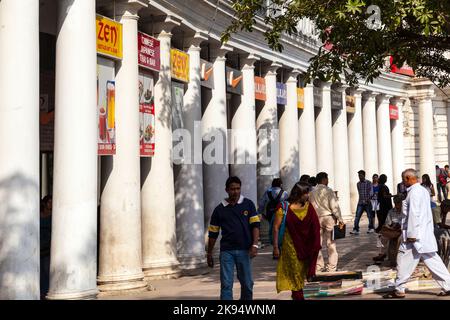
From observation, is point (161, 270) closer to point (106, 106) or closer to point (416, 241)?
point (106, 106)

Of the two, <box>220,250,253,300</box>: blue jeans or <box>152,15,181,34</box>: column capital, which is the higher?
<box>152,15,181,34</box>: column capital

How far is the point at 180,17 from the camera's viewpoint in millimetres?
16938

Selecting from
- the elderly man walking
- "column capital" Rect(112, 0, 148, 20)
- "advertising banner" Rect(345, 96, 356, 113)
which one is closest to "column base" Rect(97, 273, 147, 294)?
the elderly man walking

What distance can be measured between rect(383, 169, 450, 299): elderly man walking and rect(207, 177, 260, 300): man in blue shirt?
9.15 feet

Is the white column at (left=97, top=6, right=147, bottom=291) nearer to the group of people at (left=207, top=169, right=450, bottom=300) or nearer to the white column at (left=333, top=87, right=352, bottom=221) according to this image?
the group of people at (left=207, top=169, right=450, bottom=300)

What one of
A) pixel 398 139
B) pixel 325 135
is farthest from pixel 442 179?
pixel 325 135

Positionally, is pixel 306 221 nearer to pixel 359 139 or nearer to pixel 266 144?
pixel 266 144

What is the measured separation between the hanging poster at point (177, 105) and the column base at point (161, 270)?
9.72 ft

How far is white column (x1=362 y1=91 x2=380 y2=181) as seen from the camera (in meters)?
34.6

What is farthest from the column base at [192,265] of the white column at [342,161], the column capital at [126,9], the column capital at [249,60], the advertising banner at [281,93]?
the white column at [342,161]

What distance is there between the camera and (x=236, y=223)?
9.92 metres

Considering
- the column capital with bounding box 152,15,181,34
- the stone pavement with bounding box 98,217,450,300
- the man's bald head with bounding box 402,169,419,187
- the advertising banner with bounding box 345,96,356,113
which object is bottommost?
the stone pavement with bounding box 98,217,450,300

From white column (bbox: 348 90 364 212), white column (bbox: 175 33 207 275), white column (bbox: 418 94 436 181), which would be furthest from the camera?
white column (bbox: 418 94 436 181)

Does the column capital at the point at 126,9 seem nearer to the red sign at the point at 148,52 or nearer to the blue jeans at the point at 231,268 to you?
the red sign at the point at 148,52
